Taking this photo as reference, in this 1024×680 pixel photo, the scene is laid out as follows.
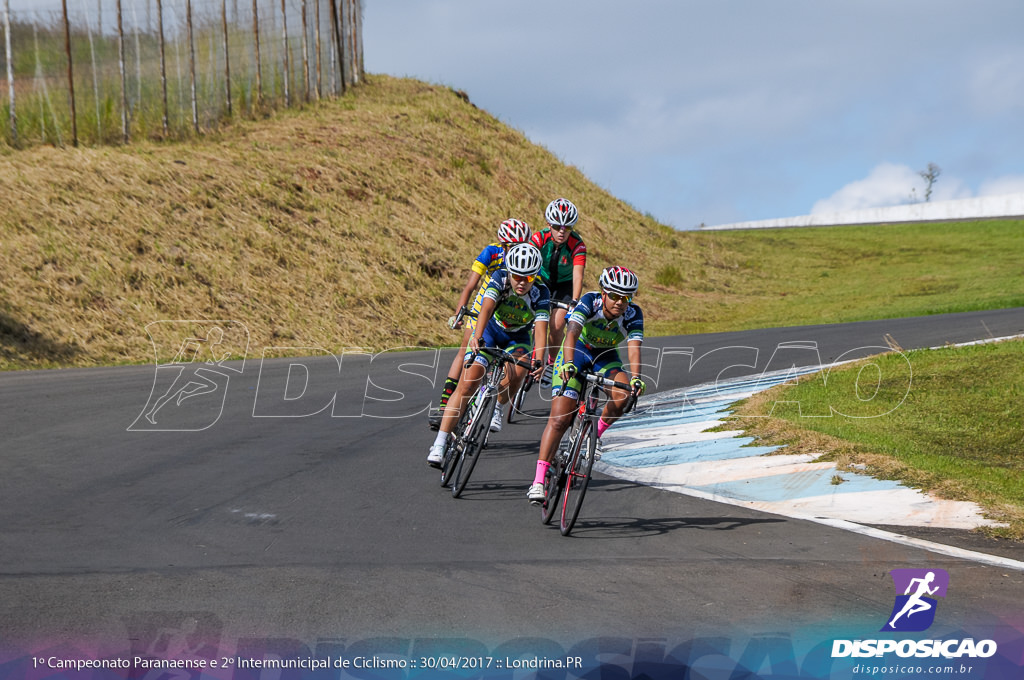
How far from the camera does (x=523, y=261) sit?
9211 mm

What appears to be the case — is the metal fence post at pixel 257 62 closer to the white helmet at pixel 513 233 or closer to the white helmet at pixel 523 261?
the white helmet at pixel 513 233

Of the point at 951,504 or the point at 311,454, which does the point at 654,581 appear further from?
the point at 311,454

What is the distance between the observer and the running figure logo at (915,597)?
226 inches

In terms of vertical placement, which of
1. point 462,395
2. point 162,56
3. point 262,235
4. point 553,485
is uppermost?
point 162,56

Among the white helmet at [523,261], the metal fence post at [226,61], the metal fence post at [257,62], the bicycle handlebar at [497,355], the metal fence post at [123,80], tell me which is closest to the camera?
the white helmet at [523,261]

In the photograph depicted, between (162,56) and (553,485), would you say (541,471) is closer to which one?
(553,485)

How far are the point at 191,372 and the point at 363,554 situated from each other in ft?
36.9

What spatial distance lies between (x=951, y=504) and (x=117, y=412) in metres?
9.75

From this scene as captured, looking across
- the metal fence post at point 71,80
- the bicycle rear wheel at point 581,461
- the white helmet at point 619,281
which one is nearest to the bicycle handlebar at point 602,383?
the bicycle rear wheel at point 581,461

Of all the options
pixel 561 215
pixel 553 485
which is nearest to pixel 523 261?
pixel 553 485

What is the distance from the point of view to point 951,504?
8.69 m

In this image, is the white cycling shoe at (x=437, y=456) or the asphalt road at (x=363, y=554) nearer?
the asphalt road at (x=363, y=554)

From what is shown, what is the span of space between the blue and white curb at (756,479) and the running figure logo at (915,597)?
71 centimetres

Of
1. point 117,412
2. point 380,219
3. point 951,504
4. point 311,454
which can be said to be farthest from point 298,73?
point 951,504
